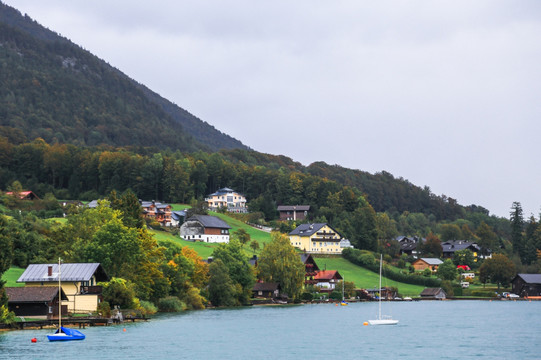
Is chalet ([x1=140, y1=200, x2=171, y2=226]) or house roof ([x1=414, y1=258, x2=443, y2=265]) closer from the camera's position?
chalet ([x1=140, y1=200, x2=171, y2=226])

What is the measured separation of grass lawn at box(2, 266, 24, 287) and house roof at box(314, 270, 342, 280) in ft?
203

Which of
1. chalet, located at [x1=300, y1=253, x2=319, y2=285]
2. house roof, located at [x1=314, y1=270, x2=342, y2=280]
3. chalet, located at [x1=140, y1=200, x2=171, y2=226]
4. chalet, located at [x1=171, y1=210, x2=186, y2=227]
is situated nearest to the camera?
house roof, located at [x1=314, y1=270, x2=342, y2=280]

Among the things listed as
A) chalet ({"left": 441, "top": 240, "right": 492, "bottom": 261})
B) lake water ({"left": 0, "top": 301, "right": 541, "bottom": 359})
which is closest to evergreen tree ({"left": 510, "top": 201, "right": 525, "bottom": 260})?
chalet ({"left": 441, "top": 240, "right": 492, "bottom": 261})

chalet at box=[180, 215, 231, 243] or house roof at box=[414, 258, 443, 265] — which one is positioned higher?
chalet at box=[180, 215, 231, 243]

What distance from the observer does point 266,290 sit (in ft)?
403

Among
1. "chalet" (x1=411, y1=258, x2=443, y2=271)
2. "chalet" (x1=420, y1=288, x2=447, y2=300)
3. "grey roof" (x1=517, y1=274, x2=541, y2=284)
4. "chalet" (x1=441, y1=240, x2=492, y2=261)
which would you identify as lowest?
"chalet" (x1=420, y1=288, x2=447, y2=300)

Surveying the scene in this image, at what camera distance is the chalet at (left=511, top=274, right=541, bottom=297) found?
14862cm

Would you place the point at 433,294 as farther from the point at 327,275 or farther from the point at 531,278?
the point at 531,278

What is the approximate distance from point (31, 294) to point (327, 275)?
74339mm

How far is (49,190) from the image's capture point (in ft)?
640

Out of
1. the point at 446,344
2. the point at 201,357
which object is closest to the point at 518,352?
the point at 446,344

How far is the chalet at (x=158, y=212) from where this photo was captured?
575ft

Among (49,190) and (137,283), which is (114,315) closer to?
(137,283)

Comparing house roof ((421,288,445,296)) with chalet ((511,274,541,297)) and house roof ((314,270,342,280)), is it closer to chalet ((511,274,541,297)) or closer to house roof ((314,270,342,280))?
chalet ((511,274,541,297))
